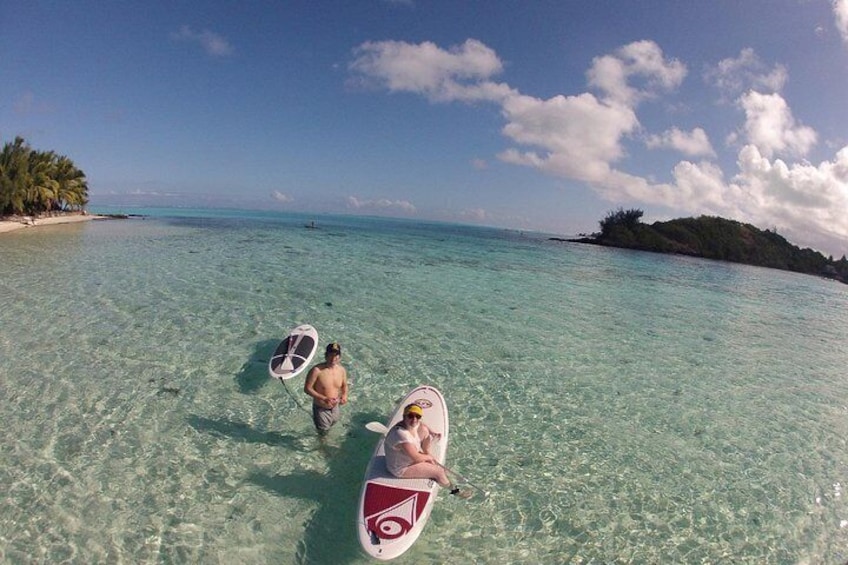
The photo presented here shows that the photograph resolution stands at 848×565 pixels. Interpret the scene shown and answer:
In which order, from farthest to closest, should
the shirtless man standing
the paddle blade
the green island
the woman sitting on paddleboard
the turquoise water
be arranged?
the green island → the shirtless man standing → the paddle blade → the woman sitting on paddleboard → the turquoise water

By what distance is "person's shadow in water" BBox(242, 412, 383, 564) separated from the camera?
6105mm

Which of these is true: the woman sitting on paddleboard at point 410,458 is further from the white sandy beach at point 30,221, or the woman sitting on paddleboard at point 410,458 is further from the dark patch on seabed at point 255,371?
the white sandy beach at point 30,221

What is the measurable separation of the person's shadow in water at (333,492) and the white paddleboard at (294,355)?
219 centimetres

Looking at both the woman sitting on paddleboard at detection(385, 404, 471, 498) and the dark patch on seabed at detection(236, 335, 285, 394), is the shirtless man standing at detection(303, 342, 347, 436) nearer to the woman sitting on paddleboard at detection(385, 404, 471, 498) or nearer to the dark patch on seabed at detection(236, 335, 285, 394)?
the woman sitting on paddleboard at detection(385, 404, 471, 498)

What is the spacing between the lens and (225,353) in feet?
40.8

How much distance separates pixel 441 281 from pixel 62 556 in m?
23.2

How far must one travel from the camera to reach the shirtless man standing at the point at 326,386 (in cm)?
813

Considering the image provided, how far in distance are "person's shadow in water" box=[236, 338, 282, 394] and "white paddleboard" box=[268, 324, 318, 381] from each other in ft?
1.37

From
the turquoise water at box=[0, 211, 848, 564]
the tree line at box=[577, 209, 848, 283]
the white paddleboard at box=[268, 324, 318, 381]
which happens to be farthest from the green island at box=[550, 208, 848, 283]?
the white paddleboard at box=[268, 324, 318, 381]

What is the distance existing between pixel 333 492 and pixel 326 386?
186cm

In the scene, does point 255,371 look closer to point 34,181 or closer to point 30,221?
point 30,221

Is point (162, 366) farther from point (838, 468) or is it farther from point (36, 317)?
point (838, 468)

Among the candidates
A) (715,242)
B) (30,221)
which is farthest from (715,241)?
(30,221)

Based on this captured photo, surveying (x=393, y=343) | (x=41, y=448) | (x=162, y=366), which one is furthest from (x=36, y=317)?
(x=393, y=343)
